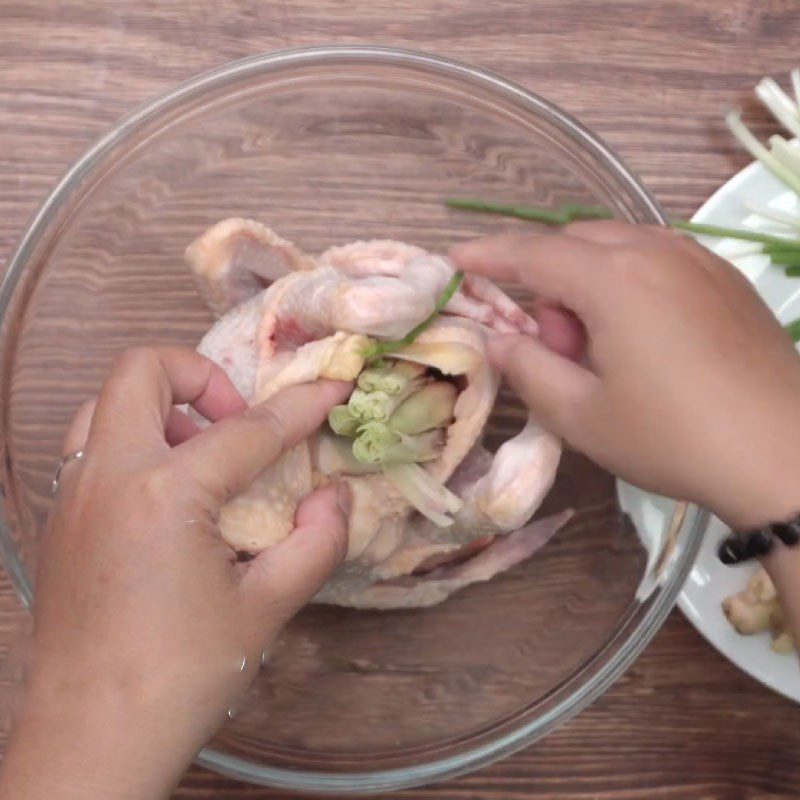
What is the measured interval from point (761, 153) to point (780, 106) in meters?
0.08

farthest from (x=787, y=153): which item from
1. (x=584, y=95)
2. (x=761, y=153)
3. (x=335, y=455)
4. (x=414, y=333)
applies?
(x=335, y=455)

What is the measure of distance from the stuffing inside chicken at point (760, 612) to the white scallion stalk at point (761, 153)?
59 cm

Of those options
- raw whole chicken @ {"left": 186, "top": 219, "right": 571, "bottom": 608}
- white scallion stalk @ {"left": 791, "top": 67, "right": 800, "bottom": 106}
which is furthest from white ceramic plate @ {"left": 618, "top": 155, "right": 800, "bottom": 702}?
raw whole chicken @ {"left": 186, "top": 219, "right": 571, "bottom": 608}

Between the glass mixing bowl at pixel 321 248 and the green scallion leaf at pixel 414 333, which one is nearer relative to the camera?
the green scallion leaf at pixel 414 333

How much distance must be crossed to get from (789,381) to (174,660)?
0.77 metres

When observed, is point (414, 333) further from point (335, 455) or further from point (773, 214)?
point (773, 214)

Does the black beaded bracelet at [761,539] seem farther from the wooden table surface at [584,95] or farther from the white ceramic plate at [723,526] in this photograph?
the wooden table surface at [584,95]

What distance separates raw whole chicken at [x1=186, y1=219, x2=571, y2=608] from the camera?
1.10m

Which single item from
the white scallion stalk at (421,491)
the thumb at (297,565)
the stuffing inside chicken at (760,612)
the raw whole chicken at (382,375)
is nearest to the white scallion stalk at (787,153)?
the raw whole chicken at (382,375)

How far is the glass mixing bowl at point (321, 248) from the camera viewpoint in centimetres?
131

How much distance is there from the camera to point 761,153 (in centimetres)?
136

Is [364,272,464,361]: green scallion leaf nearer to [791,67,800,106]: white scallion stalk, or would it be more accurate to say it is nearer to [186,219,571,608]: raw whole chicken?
[186,219,571,608]: raw whole chicken

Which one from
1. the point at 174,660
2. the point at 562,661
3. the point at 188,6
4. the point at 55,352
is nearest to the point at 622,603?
the point at 562,661

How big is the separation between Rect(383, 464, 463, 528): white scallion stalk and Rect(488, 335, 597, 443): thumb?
6.3 inches
